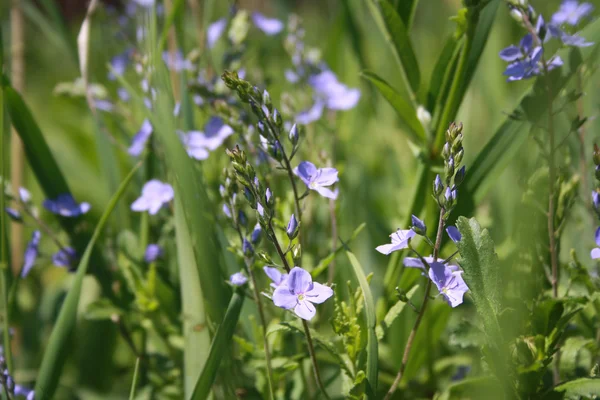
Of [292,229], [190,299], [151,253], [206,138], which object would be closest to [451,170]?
[292,229]

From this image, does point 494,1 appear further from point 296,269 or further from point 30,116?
point 30,116

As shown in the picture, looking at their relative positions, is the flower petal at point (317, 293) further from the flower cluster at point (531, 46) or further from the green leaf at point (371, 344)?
the flower cluster at point (531, 46)

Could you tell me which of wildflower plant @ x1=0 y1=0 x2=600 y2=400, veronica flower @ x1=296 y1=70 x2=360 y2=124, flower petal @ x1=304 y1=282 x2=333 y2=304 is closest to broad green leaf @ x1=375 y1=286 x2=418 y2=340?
wildflower plant @ x1=0 y1=0 x2=600 y2=400

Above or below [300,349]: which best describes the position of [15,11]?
above

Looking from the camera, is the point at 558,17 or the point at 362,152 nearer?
the point at 558,17

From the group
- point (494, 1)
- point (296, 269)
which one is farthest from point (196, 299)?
point (494, 1)

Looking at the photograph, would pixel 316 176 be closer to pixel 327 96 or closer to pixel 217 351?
pixel 217 351

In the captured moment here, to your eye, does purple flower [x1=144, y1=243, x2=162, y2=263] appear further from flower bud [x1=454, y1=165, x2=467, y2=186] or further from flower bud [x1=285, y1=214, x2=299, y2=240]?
flower bud [x1=454, y1=165, x2=467, y2=186]
